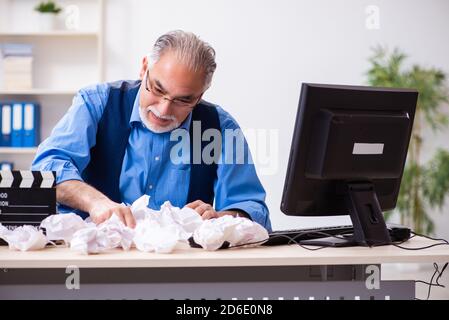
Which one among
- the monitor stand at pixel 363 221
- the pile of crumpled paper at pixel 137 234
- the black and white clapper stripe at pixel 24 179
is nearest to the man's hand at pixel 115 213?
the pile of crumpled paper at pixel 137 234

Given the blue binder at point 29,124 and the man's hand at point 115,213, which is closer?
the man's hand at point 115,213

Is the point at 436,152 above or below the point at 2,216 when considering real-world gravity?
below

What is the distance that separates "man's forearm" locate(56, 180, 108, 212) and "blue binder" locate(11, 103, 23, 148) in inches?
106

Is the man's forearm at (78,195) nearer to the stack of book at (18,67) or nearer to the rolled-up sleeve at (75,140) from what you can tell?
the rolled-up sleeve at (75,140)

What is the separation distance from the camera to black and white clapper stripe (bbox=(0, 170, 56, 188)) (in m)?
1.76

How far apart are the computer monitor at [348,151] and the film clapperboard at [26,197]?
61 centimetres

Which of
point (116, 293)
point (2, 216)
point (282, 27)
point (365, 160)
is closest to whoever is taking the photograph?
point (116, 293)

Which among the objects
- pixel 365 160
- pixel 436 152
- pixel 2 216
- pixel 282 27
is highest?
pixel 282 27

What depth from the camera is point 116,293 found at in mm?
1658

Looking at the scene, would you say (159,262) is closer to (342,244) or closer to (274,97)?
(342,244)

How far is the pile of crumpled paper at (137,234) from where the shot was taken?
1.65 metres

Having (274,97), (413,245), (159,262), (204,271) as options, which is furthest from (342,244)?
(274,97)
